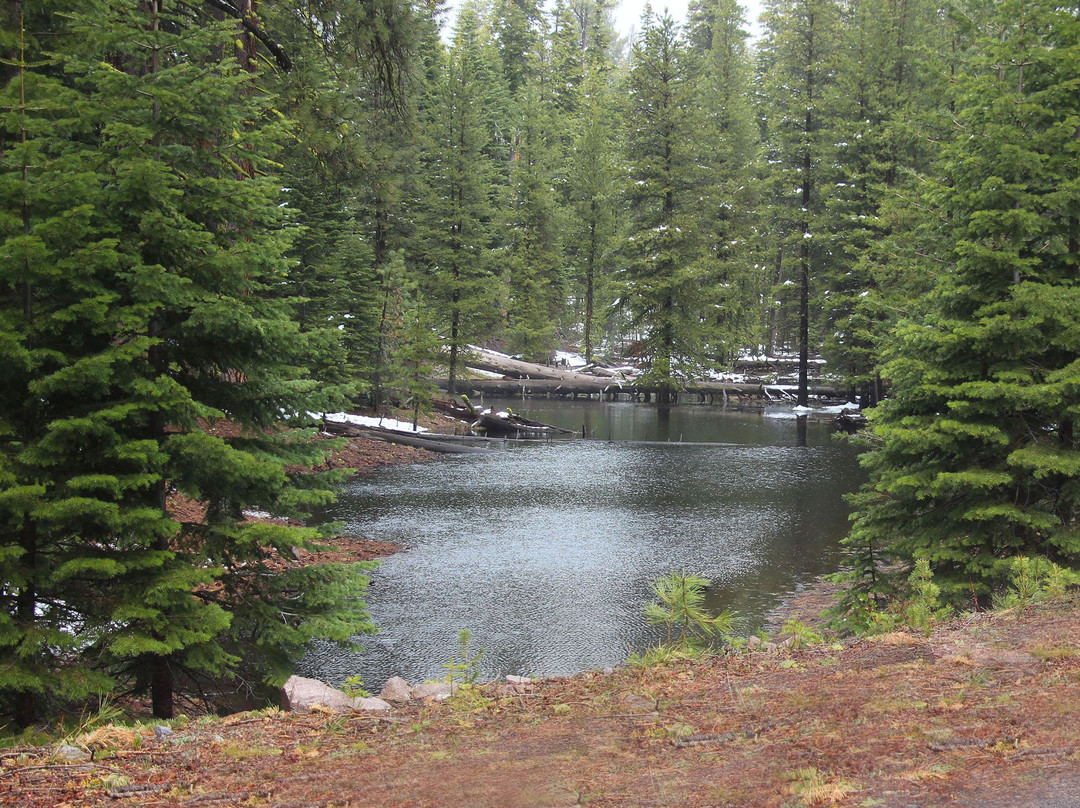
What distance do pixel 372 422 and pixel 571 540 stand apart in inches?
558

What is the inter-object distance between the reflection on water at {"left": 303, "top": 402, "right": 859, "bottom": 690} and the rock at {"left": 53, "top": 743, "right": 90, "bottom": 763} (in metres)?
4.22

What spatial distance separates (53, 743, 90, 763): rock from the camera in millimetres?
4062

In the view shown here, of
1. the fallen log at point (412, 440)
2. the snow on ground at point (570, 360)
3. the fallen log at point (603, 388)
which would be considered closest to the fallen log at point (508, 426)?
the fallen log at point (412, 440)

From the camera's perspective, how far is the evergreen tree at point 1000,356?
28.0 ft

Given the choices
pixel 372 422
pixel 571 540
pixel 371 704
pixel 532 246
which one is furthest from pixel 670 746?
pixel 532 246

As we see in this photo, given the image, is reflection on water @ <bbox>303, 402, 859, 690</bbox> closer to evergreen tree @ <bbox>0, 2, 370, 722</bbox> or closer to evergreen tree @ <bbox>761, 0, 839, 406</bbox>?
evergreen tree @ <bbox>0, 2, 370, 722</bbox>

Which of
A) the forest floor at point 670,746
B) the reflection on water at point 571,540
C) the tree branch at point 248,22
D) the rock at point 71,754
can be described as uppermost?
the tree branch at point 248,22

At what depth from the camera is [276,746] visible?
4.41 metres

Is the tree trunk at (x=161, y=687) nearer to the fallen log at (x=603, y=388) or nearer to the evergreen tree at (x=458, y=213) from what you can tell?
the evergreen tree at (x=458, y=213)

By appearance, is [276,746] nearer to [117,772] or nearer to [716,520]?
[117,772]

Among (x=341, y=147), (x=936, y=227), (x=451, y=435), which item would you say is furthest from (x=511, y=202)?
(x=936, y=227)

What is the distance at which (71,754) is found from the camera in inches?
163

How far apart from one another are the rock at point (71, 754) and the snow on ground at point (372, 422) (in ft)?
69.0

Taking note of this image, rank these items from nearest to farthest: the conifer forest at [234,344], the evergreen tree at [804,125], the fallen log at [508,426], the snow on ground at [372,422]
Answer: the conifer forest at [234,344] → the snow on ground at [372,422] → the fallen log at [508,426] → the evergreen tree at [804,125]
